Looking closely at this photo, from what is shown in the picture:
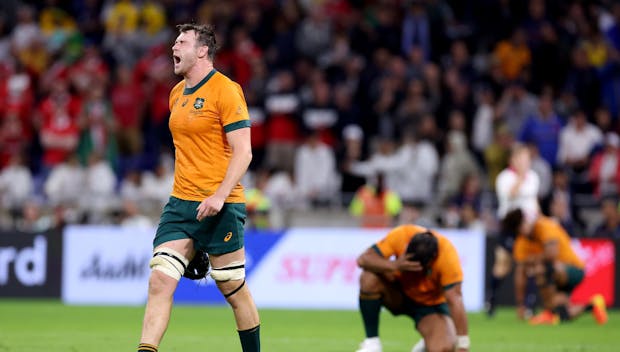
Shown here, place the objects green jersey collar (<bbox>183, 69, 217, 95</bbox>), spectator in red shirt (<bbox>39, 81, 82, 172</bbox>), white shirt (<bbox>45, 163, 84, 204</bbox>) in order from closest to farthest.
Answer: green jersey collar (<bbox>183, 69, 217, 95</bbox>) → white shirt (<bbox>45, 163, 84, 204</bbox>) → spectator in red shirt (<bbox>39, 81, 82, 172</bbox>)

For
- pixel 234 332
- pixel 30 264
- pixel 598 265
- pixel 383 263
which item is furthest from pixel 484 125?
pixel 383 263

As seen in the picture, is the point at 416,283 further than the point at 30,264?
No

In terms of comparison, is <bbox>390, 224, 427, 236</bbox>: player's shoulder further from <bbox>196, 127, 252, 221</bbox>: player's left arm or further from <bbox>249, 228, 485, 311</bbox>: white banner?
<bbox>249, 228, 485, 311</bbox>: white banner

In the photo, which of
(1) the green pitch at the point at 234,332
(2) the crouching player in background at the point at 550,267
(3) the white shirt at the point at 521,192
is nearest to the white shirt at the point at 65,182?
(1) the green pitch at the point at 234,332

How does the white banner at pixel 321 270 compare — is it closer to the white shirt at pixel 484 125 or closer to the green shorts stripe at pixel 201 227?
the white shirt at pixel 484 125

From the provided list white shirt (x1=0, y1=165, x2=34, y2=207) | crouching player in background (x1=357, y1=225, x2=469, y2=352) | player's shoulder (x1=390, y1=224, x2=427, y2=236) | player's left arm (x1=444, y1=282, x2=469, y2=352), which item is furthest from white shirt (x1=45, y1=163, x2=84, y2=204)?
player's left arm (x1=444, y1=282, x2=469, y2=352)

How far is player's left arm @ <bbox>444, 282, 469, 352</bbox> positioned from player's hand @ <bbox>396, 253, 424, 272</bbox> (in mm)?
312

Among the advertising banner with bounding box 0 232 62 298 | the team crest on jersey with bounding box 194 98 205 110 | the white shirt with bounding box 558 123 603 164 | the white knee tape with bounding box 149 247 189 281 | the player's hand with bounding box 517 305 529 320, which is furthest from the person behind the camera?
the white shirt with bounding box 558 123 603 164

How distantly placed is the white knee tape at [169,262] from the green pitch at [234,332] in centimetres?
293

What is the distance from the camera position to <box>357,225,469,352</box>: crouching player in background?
9891mm

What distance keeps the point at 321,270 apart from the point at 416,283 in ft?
23.1

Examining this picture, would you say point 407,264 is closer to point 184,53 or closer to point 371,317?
point 371,317

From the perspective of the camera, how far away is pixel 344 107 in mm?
20562

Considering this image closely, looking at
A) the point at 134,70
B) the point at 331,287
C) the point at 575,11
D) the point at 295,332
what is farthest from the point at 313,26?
the point at 295,332
